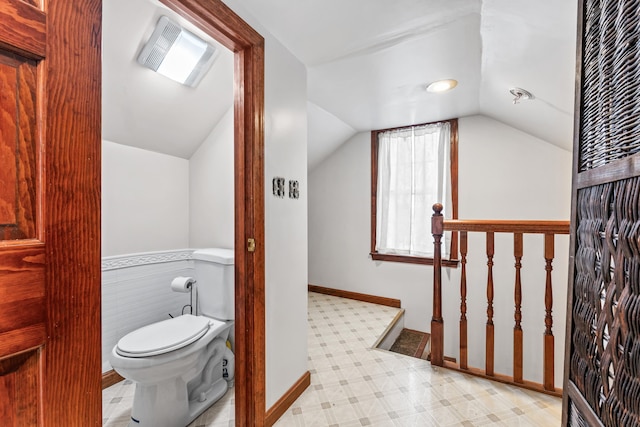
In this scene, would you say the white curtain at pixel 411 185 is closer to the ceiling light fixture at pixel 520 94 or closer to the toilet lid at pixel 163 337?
the ceiling light fixture at pixel 520 94

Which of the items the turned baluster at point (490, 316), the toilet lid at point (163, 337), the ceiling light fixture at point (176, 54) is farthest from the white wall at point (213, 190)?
the turned baluster at point (490, 316)

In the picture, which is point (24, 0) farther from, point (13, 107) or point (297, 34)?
point (297, 34)

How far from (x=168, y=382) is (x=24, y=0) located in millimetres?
1614

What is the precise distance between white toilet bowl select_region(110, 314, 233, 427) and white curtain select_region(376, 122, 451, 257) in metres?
2.02

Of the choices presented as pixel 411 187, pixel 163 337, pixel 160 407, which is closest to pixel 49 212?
pixel 163 337

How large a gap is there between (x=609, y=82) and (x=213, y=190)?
215 centimetres

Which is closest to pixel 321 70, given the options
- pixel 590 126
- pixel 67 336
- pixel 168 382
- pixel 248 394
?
pixel 590 126

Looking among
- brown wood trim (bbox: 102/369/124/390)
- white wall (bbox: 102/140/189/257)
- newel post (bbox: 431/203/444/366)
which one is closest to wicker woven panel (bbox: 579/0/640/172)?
newel post (bbox: 431/203/444/366)

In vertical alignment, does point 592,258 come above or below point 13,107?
below

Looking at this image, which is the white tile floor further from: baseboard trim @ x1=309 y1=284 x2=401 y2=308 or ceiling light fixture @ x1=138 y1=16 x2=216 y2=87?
ceiling light fixture @ x1=138 y1=16 x2=216 y2=87

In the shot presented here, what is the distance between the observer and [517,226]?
1516 mm

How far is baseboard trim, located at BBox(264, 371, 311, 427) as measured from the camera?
1321 millimetres

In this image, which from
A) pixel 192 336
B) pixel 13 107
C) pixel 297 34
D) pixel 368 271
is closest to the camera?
pixel 13 107

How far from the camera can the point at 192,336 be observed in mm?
1503
